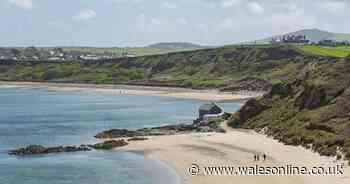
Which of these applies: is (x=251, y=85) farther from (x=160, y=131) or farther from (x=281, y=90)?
(x=160, y=131)

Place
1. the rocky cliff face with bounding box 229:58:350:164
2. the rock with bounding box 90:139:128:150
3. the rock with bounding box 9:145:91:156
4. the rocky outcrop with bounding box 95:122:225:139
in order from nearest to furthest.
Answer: the rocky cliff face with bounding box 229:58:350:164
the rock with bounding box 9:145:91:156
the rock with bounding box 90:139:128:150
the rocky outcrop with bounding box 95:122:225:139

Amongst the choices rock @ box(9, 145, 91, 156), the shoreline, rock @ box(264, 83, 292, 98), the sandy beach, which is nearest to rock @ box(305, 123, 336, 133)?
the sandy beach

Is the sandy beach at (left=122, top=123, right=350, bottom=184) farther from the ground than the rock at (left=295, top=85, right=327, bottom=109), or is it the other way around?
the rock at (left=295, top=85, right=327, bottom=109)

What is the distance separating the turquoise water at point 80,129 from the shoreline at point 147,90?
264 inches

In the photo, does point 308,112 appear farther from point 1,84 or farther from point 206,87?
point 1,84

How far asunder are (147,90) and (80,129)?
82.4m

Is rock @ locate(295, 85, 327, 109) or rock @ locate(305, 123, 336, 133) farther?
rock @ locate(295, 85, 327, 109)

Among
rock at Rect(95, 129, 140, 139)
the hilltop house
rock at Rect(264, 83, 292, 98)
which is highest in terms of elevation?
rock at Rect(264, 83, 292, 98)

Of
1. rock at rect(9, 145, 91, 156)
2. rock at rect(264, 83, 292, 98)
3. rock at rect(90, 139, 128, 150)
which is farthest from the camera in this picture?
rock at rect(264, 83, 292, 98)

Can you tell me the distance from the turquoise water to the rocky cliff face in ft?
44.4

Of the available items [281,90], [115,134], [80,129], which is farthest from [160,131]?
[281,90]

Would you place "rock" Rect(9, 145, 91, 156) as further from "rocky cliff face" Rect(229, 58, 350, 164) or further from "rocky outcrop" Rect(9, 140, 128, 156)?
"rocky cliff face" Rect(229, 58, 350, 164)

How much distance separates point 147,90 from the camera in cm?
16425

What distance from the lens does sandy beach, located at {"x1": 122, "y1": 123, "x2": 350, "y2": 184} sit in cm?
4469
